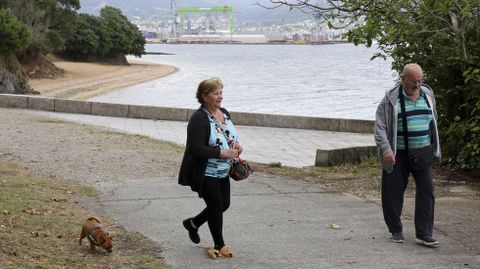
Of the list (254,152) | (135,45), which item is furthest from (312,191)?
(135,45)

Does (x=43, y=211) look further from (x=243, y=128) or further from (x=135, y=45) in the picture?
(x=135, y=45)

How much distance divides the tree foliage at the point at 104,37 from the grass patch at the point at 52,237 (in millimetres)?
74679

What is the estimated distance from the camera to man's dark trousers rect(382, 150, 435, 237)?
7087 millimetres

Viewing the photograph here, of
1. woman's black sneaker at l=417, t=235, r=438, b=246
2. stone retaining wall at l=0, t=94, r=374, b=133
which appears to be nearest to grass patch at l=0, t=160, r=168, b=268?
woman's black sneaker at l=417, t=235, r=438, b=246

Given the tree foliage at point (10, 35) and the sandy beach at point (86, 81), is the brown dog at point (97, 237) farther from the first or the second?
the sandy beach at point (86, 81)

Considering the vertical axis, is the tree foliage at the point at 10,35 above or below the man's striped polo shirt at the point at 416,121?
below

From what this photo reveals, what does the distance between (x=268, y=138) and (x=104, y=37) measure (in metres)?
73.8

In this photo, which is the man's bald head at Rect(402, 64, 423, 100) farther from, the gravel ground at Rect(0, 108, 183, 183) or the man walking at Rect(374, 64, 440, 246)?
the gravel ground at Rect(0, 108, 183, 183)

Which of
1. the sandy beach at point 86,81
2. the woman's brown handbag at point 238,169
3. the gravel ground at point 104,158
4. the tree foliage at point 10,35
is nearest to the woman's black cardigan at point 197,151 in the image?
the woman's brown handbag at point 238,169

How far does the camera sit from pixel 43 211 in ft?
27.0

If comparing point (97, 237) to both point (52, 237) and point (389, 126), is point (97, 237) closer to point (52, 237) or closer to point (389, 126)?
point (52, 237)

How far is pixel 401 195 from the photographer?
723 cm

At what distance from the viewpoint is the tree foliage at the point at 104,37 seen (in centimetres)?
8650

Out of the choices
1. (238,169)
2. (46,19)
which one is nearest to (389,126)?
(238,169)
